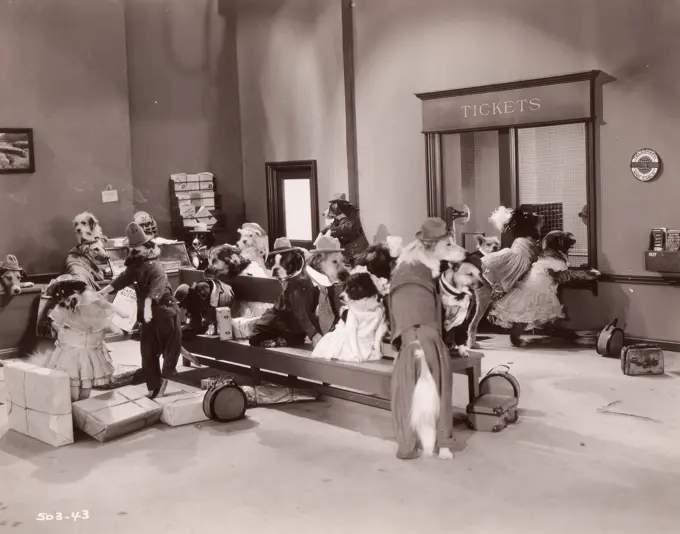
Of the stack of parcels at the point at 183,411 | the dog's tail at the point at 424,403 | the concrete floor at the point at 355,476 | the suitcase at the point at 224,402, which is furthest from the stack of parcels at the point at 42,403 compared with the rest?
the dog's tail at the point at 424,403

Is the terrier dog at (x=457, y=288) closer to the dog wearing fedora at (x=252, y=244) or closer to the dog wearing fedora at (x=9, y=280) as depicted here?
the dog wearing fedora at (x=252, y=244)

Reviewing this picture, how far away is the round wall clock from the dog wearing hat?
217 inches

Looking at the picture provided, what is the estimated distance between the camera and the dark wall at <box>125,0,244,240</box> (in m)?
11.7

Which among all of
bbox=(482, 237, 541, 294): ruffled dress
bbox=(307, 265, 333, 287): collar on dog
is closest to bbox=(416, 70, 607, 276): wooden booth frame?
bbox=(482, 237, 541, 294): ruffled dress

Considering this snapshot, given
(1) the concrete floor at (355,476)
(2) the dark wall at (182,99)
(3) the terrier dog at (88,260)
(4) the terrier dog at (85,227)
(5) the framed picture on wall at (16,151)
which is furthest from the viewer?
(2) the dark wall at (182,99)

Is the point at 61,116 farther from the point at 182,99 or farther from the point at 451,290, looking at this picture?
the point at 451,290

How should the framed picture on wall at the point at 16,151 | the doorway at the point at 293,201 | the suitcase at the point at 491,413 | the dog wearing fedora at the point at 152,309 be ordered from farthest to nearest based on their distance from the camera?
the doorway at the point at 293,201
the framed picture on wall at the point at 16,151
the dog wearing fedora at the point at 152,309
the suitcase at the point at 491,413

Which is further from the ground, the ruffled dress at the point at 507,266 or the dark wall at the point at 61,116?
the dark wall at the point at 61,116

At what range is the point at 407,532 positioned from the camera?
4566 mm

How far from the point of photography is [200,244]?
11.9m

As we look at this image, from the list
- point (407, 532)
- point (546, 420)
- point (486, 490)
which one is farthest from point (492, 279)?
point (407, 532)

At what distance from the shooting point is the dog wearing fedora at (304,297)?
A: 7.03m

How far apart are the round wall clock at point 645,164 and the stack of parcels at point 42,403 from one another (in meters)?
5.85

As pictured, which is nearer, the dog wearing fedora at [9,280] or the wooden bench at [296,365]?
the wooden bench at [296,365]
